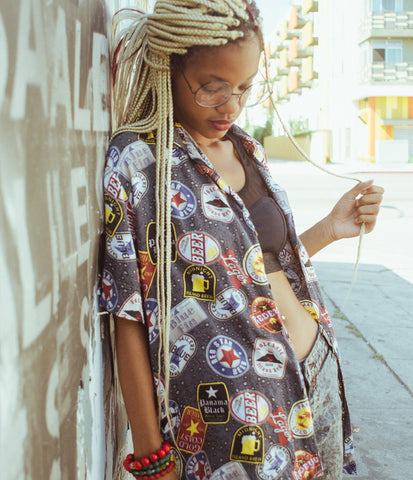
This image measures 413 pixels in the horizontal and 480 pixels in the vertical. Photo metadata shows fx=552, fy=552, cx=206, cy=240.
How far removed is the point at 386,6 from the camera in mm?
28172

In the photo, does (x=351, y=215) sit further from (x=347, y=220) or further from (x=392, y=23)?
(x=392, y=23)

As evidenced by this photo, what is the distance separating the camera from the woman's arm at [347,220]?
6.07 ft

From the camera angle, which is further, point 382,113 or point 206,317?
point 382,113

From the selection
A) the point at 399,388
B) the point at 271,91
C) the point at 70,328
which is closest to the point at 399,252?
the point at 399,388

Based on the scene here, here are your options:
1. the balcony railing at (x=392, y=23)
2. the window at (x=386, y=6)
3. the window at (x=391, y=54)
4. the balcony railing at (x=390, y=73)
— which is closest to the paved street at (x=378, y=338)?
the balcony railing at (x=390, y=73)

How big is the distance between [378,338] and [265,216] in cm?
307

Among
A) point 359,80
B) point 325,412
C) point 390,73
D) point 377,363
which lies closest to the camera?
point 325,412

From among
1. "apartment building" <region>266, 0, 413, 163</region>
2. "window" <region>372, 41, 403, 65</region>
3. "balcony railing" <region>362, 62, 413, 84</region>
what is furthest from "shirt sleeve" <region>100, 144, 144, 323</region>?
"window" <region>372, 41, 403, 65</region>

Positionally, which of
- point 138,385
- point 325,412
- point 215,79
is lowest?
point 325,412

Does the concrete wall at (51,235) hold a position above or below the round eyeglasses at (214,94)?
below

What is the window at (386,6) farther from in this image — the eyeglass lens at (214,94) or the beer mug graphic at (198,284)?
the beer mug graphic at (198,284)

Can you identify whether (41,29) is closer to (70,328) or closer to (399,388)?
(70,328)

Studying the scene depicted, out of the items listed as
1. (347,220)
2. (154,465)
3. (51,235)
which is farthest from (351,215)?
(51,235)

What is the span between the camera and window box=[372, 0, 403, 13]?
92.4 ft
